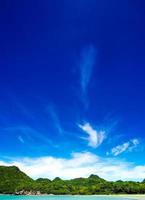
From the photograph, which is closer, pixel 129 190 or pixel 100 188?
pixel 129 190

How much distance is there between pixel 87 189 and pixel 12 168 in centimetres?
7184

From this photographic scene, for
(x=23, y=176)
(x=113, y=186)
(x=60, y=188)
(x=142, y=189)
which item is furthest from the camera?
(x=23, y=176)

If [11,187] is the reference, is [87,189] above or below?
below

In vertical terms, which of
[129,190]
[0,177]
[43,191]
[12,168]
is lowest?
[129,190]

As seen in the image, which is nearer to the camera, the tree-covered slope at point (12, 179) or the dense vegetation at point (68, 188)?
the dense vegetation at point (68, 188)

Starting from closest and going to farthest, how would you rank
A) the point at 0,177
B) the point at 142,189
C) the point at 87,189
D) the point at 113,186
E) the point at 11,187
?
Answer: 1. the point at 142,189
2. the point at 113,186
3. the point at 87,189
4. the point at 11,187
5. the point at 0,177

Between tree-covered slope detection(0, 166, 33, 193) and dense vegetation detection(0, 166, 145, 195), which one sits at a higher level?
tree-covered slope detection(0, 166, 33, 193)

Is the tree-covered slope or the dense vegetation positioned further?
the tree-covered slope

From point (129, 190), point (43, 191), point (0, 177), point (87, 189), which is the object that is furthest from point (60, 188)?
point (0, 177)

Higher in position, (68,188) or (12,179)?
(12,179)

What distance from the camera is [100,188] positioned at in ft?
268

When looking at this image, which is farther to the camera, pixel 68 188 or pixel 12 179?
pixel 12 179

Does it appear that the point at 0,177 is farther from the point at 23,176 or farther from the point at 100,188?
the point at 100,188

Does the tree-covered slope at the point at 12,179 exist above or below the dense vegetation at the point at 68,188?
above
